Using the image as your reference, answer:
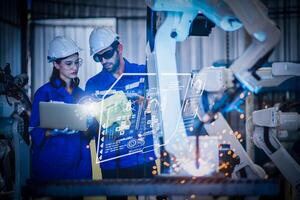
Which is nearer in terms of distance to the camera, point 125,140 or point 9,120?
point 125,140

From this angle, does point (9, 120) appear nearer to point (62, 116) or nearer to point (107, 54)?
point (62, 116)

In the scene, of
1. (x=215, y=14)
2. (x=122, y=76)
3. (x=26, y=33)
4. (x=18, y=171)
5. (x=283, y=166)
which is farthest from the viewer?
(x=26, y=33)

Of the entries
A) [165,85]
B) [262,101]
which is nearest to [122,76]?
[165,85]

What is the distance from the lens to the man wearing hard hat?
526 centimetres

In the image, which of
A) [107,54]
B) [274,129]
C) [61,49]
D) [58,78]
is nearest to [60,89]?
[58,78]

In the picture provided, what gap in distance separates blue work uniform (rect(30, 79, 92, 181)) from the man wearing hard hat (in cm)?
24

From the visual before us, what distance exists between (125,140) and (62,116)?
2.76ft

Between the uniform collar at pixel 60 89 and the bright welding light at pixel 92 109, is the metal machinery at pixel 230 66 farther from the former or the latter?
the uniform collar at pixel 60 89

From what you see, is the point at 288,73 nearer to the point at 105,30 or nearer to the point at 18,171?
the point at 105,30

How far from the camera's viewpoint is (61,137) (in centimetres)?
526

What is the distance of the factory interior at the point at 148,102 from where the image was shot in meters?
3.37

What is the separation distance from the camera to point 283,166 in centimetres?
504

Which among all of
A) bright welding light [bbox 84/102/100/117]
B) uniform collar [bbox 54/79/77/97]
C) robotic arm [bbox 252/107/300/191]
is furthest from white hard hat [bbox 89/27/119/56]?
robotic arm [bbox 252/107/300/191]

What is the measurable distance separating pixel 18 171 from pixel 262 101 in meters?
5.70
